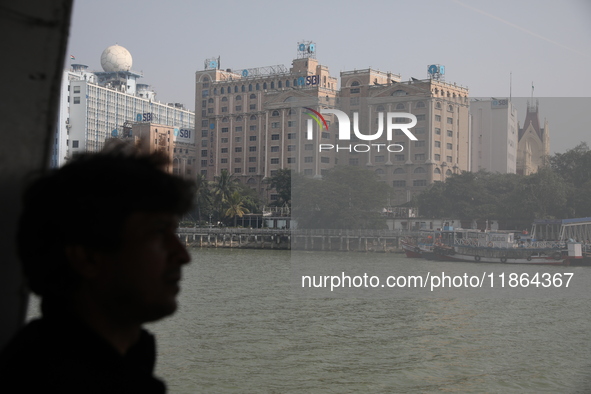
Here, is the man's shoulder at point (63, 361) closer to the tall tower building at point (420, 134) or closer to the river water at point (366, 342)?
the river water at point (366, 342)

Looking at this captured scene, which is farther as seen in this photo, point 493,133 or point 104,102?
point 104,102

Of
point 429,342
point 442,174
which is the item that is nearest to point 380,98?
point 442,174

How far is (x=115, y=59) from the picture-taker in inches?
2143

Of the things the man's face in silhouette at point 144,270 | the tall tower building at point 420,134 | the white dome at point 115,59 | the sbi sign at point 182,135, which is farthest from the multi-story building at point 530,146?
the man's face in silhouette at point 144,270

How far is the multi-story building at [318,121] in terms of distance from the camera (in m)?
36.1

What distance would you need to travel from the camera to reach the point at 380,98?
4091cm

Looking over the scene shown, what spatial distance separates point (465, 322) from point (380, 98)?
1163 inches

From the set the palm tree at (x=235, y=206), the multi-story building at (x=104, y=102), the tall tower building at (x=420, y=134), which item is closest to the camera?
the tall tower building at (x=420, y=134)

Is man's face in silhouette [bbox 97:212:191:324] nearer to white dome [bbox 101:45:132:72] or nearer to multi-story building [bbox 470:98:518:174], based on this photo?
multi-story building [bbox 470:98:518:174]

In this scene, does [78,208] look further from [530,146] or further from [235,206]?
[530,146]

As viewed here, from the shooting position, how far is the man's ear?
617 mm

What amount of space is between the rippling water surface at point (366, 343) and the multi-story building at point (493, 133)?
2570cm

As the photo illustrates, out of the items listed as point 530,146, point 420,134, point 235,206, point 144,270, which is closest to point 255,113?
point 235,206

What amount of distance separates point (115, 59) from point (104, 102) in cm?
361
